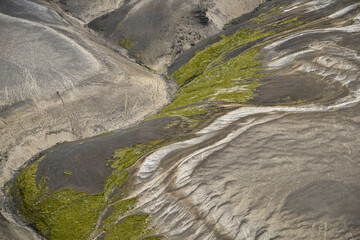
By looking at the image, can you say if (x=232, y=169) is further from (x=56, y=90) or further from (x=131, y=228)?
(x=56, y=90)

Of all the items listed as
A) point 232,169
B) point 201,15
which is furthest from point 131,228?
point 201,15

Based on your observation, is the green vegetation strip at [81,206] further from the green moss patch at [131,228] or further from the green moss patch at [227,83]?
the green moss patch at [227,83]

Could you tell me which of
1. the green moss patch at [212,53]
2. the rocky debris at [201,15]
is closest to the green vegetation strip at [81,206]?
the green moss patch at [212,53]

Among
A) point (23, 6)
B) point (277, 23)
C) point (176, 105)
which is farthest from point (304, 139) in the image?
point (23, 6)

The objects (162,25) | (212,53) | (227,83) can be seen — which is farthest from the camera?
(162,25)

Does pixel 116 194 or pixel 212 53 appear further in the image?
pixel 212 53

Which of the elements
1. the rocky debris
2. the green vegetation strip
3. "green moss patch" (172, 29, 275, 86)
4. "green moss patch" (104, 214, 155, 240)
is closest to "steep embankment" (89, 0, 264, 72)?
the rocky debris

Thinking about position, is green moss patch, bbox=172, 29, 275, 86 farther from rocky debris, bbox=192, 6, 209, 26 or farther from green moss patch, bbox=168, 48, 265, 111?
rocky debris, bbox=192, 6, 209, 26

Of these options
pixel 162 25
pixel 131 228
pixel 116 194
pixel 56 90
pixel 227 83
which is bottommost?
pixel 131 228

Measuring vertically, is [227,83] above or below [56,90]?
below
